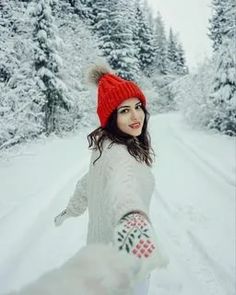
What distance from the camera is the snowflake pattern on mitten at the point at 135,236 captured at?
1.10m

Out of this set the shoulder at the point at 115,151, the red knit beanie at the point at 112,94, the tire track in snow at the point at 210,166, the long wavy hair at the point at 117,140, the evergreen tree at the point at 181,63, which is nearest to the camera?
the shoulder at the point at 115,151

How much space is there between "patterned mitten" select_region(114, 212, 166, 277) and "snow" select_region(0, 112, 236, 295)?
0.76 m

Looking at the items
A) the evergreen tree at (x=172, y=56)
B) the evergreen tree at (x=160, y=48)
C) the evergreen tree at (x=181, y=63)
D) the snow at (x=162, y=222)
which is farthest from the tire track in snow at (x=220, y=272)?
the evergreen tree at (x=181, y=63)

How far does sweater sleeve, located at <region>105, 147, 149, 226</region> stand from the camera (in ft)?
4.58

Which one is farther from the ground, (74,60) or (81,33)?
(81,33)

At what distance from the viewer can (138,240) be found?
1173 mm

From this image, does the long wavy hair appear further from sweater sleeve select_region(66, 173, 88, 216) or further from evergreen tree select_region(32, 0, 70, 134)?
evergreen tree select_region(32, 0, 70, 134)

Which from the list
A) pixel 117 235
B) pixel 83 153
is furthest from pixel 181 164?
pixel 117 235

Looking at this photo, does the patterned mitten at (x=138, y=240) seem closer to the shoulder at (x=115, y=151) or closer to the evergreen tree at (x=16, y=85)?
the shoulder at (x=115, y=151)

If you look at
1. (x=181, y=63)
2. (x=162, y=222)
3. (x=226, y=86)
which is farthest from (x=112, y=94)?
(x=181, y=63)

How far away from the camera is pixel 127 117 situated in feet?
6.93

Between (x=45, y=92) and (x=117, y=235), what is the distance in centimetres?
1840

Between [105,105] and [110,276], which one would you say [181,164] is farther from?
[110,276]

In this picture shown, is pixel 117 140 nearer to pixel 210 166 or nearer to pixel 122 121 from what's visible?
pixel 122 121
